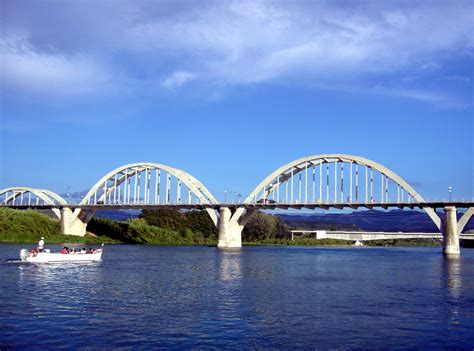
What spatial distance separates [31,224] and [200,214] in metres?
36.9

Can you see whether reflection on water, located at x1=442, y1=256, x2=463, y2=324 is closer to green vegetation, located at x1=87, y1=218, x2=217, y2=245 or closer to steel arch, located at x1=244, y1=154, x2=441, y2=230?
steel arch, located at x1=244, y1=154, x2=441, y2=230

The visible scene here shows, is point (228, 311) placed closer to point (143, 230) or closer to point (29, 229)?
point (29, 229)

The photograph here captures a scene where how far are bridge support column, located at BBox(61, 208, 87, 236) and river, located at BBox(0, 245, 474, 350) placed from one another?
63.1 meters

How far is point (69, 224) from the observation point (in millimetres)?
99250

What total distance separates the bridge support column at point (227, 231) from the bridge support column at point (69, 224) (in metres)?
28.0

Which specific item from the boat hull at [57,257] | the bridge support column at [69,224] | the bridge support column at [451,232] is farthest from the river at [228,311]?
the bridge support column at [69,224]

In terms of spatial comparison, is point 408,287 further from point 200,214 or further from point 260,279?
point 200,214

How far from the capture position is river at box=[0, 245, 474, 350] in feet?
56.7

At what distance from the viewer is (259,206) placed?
281 feet

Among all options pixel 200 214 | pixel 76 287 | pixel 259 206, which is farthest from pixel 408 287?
pixel 200 214

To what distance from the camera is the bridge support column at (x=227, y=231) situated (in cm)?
8688

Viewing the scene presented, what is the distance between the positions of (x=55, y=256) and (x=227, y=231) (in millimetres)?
44487

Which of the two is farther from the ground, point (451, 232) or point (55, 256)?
point (451, 232)

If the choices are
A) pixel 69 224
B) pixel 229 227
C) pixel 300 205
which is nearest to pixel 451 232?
pixel 300 205
